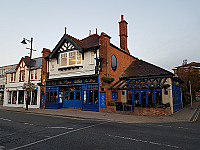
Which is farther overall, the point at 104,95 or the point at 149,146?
the point at 104,95

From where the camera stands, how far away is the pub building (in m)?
17.7

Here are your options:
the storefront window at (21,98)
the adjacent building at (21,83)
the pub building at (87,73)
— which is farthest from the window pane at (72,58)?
the storefront window at (21,98)

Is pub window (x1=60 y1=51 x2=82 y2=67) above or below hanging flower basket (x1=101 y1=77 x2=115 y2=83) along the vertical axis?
above

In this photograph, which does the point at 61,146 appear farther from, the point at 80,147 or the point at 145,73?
the point at 145,73

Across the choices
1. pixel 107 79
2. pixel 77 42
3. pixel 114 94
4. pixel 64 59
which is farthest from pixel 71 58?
pixel 114 94

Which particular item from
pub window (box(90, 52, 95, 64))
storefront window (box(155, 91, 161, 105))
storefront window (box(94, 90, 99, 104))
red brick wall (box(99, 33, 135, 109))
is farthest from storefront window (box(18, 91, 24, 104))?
storefront window (box(155, 91, 161, 105))

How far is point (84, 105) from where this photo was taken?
18.1m

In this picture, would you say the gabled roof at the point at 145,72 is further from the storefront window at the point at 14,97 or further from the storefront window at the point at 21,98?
the storefront window at the point at 14,97

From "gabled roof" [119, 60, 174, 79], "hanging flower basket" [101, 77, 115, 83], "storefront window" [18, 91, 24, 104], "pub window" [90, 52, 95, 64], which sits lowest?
"storefront window" [18, 91, 24, 104]

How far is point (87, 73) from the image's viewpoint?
18719 mm

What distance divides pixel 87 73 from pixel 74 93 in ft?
11.1

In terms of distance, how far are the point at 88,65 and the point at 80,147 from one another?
46.0 feet

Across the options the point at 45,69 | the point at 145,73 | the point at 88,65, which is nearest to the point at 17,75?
the point at 45,69

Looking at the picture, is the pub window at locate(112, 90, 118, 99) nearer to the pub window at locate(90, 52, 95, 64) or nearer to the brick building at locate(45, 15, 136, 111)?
the brick building at locate(45, 15, 136, 111)
